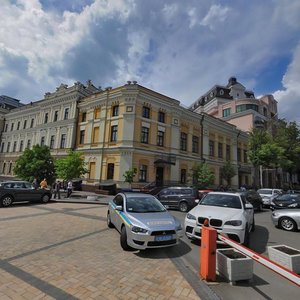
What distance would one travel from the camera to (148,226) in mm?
6055

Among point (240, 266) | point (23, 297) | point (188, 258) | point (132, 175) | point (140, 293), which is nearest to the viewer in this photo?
point (23, 297)

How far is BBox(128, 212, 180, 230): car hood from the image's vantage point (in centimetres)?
612

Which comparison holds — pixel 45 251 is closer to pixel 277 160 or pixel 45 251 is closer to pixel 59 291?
pixel 59 291

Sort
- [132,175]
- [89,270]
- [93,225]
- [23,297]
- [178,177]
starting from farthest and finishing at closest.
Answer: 1. [178,177]
2. [132,175]
3. [93,225]
4. [89,270]
5. [23,297]

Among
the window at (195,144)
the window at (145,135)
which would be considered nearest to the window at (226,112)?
the window at (195,144)

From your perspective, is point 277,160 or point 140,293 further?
point 277,160

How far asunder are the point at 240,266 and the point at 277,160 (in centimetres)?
3299

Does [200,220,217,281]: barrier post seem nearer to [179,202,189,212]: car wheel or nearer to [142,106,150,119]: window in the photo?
[179,202,189,212]: car wheel

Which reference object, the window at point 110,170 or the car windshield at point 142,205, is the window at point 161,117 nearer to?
the window at point 110,170

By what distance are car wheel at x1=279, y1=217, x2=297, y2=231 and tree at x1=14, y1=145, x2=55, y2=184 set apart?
2197 cm

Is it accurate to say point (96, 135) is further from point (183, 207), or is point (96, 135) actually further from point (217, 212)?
point (217, 212)

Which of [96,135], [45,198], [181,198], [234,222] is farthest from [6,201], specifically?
[96,135]

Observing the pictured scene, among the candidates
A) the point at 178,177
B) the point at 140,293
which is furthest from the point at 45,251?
the point at 178,177

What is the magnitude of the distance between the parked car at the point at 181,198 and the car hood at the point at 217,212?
7.33 m
